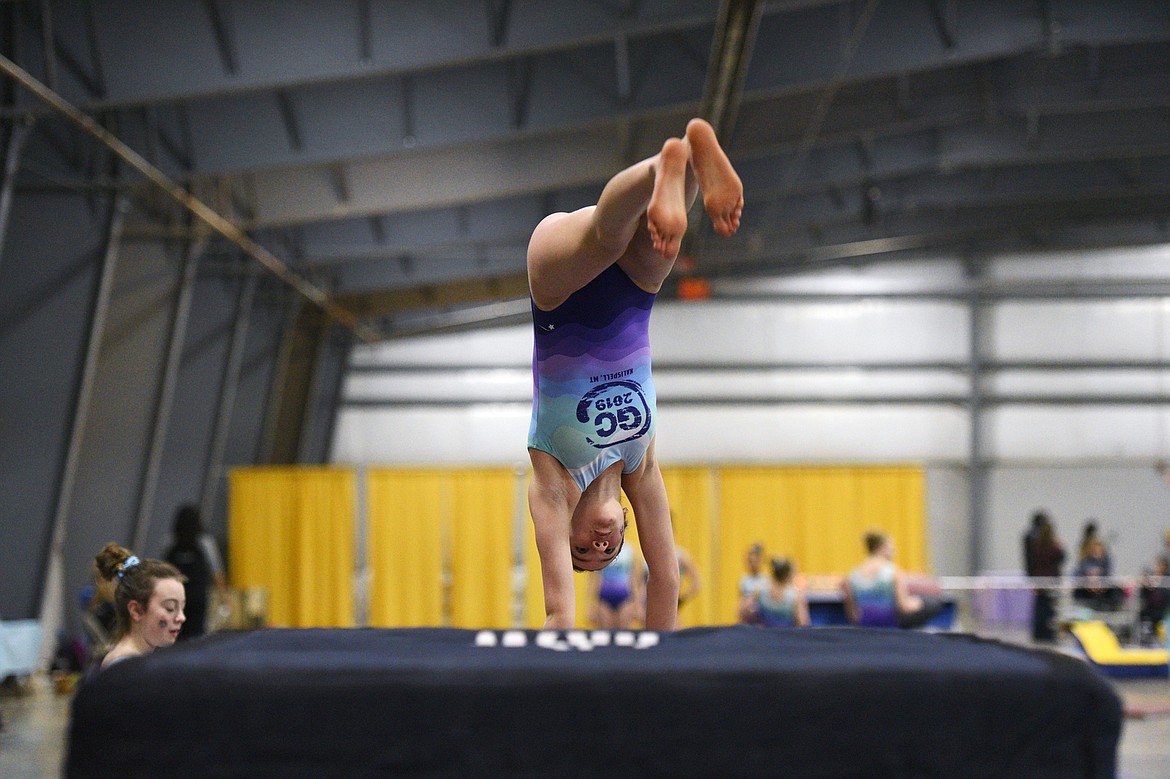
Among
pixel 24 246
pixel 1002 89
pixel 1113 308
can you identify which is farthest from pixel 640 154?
pixel 1113 308

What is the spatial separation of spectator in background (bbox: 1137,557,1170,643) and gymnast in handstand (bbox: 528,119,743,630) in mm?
12652

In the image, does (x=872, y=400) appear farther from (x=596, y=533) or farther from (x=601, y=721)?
(x=601, y=721)

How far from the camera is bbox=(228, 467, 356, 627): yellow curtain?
17672 mm

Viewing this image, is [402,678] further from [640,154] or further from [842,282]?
[842,282]

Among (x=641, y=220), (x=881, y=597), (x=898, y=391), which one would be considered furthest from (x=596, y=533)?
(x=898, y=391)

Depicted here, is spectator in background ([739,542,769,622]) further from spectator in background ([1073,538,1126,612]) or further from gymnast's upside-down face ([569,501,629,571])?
gymnast's upside-down face ([569,501,629,571])

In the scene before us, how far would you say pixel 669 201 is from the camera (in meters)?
3.13

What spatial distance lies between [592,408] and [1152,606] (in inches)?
532

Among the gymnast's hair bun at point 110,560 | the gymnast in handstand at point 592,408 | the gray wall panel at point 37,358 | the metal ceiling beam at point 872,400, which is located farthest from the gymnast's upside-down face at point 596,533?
the metal ceiling beam at point 872,400

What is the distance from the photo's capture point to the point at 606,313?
12.4 feet

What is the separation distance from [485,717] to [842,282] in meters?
21.0

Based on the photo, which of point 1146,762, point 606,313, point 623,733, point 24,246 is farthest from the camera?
point 24,246

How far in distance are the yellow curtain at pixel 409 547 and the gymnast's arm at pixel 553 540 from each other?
13948mm

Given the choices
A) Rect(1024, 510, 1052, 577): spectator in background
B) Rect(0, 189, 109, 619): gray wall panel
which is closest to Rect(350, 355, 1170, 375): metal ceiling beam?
Rect(1024, 510, 1052, 577): spectator in background
